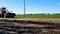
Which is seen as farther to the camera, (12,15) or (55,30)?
(12,15)

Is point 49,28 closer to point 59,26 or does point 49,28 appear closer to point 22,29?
point 59,26

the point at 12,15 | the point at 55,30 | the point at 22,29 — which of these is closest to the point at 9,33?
the point at 22,29

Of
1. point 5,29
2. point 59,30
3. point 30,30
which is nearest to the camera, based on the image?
point 59,30

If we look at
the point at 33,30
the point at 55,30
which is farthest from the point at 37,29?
the point at 55,30

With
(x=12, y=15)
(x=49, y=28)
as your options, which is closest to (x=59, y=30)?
(x=49, y=28)

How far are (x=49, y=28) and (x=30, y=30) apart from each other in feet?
2.35

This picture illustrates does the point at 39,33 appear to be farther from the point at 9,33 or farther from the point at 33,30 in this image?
the point at 9,33

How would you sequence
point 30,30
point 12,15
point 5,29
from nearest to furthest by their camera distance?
point 30,30, point 5,29, point 12,15

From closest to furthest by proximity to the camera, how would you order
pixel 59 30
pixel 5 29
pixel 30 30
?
1. pixel 59 30
2. pixel 30 30
3. pixel 5 29

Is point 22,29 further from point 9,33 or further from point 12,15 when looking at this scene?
Answer: point 12,15

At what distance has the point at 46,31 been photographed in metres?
6.62

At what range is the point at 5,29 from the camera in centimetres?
748

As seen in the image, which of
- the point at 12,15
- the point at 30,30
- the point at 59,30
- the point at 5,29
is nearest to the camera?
the point at 59,30

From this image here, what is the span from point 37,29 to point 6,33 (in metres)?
1.19
